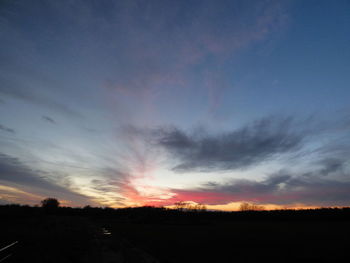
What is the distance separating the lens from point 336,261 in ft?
70.3

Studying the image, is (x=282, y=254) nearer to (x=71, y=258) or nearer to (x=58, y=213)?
(x=71, y=258)

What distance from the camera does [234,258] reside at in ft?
77.2

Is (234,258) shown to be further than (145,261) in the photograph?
Yes

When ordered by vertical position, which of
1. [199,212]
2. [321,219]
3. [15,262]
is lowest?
[15,262]

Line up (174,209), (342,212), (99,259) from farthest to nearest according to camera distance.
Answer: (174,209) < (342,212) < (99,259)

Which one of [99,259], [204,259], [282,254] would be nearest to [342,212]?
[282,254]

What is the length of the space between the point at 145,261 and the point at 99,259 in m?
4.21

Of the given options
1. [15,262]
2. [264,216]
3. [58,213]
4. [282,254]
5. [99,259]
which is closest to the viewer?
[15,262]

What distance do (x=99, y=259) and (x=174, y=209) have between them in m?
164

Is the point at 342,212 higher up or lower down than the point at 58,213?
lower down

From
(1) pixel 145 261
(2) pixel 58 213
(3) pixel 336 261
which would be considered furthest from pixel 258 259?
(2) pixel 58 213

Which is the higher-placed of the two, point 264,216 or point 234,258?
point 264,216

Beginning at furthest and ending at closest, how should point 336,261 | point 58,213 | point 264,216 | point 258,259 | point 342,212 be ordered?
1. point 58,213
2. point 264,216
3. point 342,212
4. point 258,259
5. point 336,261

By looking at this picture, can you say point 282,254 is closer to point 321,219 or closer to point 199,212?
point 321,219
